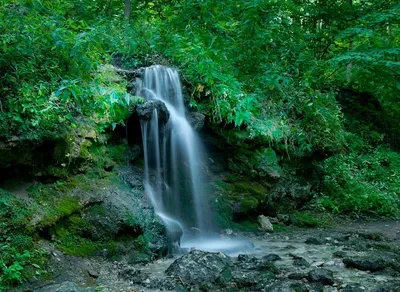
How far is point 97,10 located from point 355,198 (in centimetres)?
927

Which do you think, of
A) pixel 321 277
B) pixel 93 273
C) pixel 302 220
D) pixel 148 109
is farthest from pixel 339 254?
pixel 148 109

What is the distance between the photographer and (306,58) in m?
9.41

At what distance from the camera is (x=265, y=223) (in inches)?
310

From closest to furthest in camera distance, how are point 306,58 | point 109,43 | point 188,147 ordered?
point 188,147, point 109,43, point 306,58

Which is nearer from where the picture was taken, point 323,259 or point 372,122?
point 323,259

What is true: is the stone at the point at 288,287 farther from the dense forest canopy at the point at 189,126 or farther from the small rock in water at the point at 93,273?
the small rock in water at the point at 93,273

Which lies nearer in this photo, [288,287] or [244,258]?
[288,287]

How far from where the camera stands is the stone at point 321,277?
15.3 feet

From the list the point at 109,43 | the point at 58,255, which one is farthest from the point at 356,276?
the point at 109,43

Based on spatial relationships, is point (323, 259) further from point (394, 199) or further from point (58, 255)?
point (394, 199)

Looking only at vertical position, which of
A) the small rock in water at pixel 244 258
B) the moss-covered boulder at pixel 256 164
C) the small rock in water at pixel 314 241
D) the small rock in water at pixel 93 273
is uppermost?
the moss-covered boulder at pixel 256 164

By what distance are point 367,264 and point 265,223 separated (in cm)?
282

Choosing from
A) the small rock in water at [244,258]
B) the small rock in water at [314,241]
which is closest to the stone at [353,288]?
the small rock in water at [244,258]

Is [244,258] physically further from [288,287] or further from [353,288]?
[353,288]
